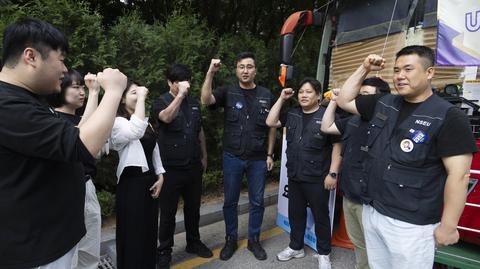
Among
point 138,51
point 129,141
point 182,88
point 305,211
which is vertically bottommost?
point 305,211

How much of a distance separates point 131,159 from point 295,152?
146 cm

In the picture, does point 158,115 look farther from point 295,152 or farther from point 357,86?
point 357,86

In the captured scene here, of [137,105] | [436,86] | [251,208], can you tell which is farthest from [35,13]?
[436,86]

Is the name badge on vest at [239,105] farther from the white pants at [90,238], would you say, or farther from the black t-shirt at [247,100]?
the white pants at [90,238]

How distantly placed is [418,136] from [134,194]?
1.87 m

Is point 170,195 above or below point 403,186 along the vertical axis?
below

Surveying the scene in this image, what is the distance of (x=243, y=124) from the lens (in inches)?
127

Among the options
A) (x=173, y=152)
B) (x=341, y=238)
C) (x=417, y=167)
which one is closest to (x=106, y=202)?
(x=173, y=152)

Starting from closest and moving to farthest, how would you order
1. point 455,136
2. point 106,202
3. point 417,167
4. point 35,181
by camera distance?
point 35,181 → point 455,136 → point 417,167 → point 106,202

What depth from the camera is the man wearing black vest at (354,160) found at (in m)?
2.51

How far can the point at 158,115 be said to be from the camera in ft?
9.73

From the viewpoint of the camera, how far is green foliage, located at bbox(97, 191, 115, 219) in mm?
3749

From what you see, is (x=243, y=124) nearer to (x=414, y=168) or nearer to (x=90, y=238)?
(x=90, y=238)

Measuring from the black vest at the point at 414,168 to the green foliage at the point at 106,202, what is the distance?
2.95m
